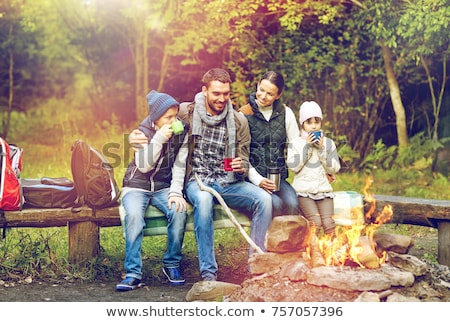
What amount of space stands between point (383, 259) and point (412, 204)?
1.04m

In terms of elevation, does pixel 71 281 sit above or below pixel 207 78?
below

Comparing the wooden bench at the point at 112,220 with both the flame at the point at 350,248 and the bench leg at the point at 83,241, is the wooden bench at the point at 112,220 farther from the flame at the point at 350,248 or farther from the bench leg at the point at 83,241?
the flame at the point at 350,248

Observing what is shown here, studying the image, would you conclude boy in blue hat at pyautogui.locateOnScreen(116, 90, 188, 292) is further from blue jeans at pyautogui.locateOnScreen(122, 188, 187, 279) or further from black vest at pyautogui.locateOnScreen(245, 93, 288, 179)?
black vest at pyautogui.locateOnScreen(245, 93, 288, 179)

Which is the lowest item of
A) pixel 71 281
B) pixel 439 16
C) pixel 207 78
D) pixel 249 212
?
pixel 71 281

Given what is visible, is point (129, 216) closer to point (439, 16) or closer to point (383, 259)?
point (383, 259)

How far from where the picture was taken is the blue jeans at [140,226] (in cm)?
549

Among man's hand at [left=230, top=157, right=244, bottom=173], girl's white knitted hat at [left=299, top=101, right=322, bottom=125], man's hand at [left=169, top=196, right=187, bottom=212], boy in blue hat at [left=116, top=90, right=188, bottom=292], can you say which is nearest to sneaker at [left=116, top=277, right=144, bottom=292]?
boy in blue hat at [left=116, top=90, right=188, bottom=292]

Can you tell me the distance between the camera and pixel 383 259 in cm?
518

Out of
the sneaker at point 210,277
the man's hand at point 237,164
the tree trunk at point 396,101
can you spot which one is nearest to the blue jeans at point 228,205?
the sneaker at point 210,277

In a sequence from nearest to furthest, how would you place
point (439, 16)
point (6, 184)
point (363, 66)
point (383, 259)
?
point (383, 259) < point (6, 184) < point (439, 16) < point (363, 66)

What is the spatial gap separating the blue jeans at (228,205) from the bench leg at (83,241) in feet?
2.73

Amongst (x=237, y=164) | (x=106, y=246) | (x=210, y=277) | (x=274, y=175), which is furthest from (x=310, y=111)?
(x=106, y=246)

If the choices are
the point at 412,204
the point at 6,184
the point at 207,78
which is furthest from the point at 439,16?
the point at 6,184

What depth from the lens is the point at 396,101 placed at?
1054 cm
